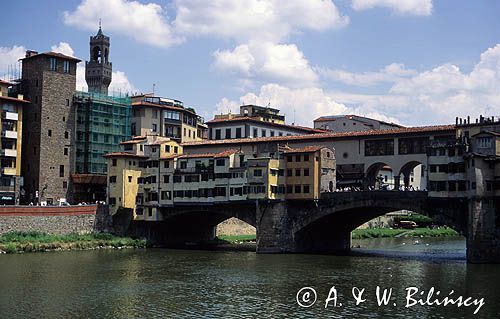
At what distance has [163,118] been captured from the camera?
124 meters

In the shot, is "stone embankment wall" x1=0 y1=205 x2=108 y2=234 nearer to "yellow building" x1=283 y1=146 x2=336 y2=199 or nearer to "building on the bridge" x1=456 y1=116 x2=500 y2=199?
"yellow building" x1=283 y1=146 x2=336 y2=199

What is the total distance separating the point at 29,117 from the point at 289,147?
39.1m

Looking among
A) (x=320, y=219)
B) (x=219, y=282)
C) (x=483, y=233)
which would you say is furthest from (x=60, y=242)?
(x=483, y=233)

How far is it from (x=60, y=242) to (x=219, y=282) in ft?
113

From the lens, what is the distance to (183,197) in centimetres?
9794

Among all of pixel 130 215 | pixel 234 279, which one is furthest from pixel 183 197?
pixel 234 279

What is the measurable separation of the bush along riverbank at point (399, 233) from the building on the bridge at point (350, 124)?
58.7 feet

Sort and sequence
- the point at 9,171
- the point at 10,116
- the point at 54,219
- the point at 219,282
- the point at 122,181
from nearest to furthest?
the point at 219,282 < the point at 54,219 < the point at 122,181 < the point at 10,116 < the point at 9,171

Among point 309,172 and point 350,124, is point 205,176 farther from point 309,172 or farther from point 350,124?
point 350,124

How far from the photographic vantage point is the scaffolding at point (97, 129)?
113 metres

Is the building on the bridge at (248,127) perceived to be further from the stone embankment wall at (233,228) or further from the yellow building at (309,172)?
the yellow building at (309,172)

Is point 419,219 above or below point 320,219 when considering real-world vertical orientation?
below

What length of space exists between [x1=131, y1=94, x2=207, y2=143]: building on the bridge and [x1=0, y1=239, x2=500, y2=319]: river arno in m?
36.3

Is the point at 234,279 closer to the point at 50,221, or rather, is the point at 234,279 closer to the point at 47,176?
the point at 50,221
